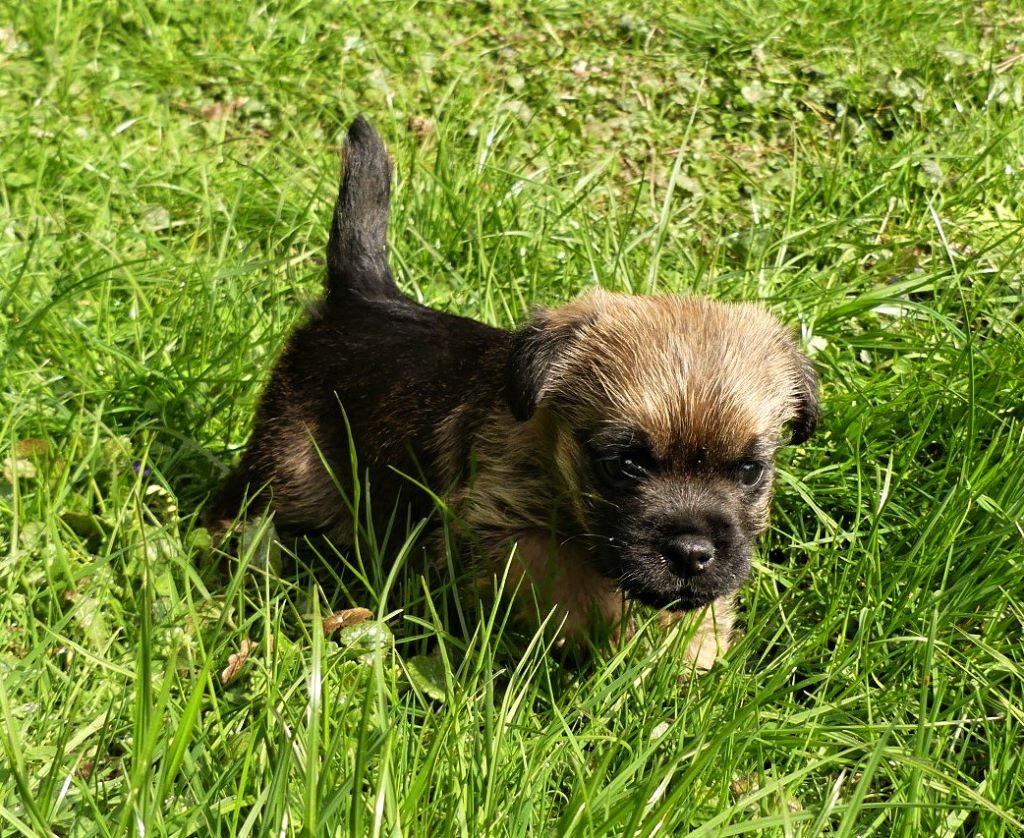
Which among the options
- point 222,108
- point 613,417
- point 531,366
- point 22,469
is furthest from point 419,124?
point 613,417

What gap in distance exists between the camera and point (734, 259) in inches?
190

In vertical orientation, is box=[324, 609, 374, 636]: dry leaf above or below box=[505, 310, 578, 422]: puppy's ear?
below

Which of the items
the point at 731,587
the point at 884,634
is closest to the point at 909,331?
the point at 884,634

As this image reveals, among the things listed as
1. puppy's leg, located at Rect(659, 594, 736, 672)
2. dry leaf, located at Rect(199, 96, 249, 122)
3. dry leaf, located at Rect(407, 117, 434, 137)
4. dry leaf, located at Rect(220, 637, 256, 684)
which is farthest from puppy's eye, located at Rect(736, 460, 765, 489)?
dry leaf, located at Rect(199, 96, 249, 122)

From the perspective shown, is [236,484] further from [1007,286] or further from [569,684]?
→ [1007,286]

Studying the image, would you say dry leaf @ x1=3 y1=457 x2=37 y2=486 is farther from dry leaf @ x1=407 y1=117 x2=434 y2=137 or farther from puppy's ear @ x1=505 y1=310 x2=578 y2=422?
dry leaf @ x1=407 y1=117 x2=434 y2=137

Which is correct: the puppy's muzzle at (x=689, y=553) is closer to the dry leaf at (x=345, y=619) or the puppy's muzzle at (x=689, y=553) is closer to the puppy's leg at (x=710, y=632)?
the puppy's leg at (x=710, y=632)

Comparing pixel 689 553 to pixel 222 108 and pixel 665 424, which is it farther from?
pixel 222 108

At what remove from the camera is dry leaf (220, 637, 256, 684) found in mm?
2936

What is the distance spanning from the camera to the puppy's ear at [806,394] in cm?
328

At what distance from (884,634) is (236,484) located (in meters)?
2.01

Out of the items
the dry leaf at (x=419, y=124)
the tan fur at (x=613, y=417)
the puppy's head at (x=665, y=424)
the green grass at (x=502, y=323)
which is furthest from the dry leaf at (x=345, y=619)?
the dry leaf at (x=419, y=124)

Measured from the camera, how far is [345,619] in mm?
3199

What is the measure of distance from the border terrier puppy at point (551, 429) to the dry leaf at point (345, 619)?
0.22m
